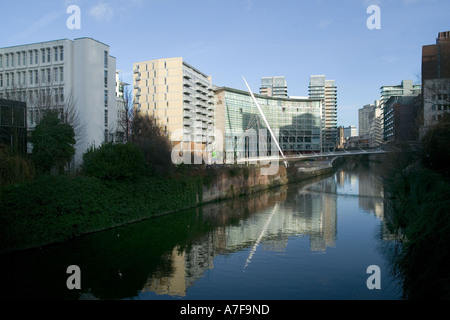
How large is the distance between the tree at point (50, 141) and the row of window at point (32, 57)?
16.1m

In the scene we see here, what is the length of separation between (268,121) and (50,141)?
49.2 m

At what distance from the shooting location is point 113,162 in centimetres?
1412

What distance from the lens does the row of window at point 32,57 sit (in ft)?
98.1

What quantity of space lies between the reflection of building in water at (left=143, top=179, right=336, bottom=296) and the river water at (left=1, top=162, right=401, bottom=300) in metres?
0.03

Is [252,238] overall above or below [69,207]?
below

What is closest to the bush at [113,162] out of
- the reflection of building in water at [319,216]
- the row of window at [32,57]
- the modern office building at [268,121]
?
the reflection of building in water at [319,216]

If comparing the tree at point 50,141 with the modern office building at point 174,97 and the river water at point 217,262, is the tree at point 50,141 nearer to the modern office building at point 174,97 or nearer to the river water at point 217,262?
the river water at point 217,262

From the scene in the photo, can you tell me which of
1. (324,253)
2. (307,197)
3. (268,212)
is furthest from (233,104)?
(324,253)

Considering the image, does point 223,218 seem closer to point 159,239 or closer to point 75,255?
point 159,239

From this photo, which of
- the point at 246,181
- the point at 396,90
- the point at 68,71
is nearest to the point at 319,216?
the point at 246,181

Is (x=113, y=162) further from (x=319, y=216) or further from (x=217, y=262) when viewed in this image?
(x=319, y=216)

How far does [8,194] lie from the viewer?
9719 millimetres

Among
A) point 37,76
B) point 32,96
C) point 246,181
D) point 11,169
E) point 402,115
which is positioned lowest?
point 246,181
